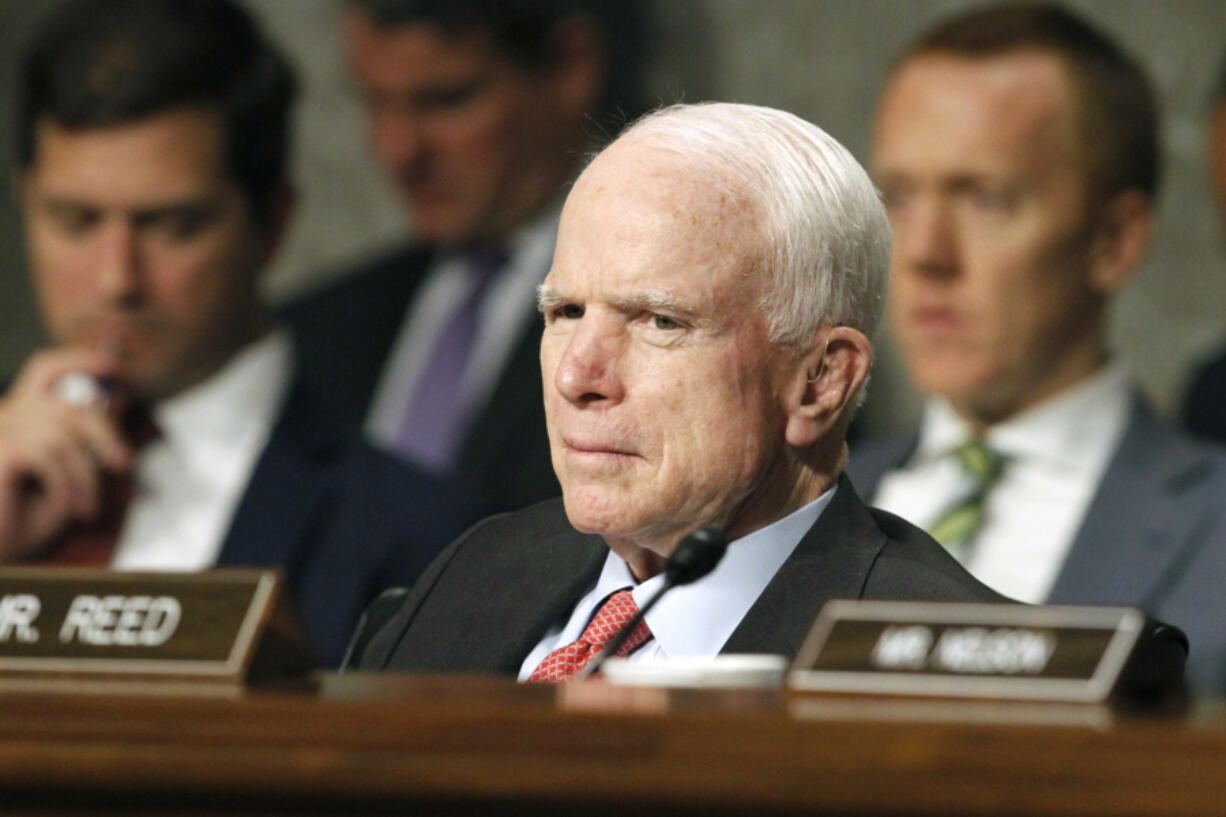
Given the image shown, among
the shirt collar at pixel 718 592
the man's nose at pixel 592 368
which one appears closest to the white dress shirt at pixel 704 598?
the shirt collar at pixel 718 592

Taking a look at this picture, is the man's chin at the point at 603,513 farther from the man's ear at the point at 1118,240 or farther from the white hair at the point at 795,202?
the man's ear at the point at 1118,240

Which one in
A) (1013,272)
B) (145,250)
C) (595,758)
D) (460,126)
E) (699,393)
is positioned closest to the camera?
(595,758)

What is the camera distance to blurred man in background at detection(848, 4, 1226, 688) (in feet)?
14.0

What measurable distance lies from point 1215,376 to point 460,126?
6.54ft

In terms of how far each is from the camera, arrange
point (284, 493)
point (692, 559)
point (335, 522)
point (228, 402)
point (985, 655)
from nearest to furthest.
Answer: point (985, 655) → point (692, 559) → point (335, 522) → point (284, 493) → point (228, 402)

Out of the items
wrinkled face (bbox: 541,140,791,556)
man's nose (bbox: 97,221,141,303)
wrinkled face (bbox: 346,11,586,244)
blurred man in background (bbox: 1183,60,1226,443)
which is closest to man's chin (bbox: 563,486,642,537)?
wrinkled face (bbox: 541,140,791,556)

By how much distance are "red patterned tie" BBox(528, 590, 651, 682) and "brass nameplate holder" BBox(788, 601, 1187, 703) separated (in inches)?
27.9

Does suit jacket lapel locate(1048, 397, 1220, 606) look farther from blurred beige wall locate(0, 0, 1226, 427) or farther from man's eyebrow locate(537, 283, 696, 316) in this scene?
man's eyebrow locate(537, 283, 696, 316)

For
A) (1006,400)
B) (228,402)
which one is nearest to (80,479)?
(228,402)

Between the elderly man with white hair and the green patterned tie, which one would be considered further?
the green patterned tie

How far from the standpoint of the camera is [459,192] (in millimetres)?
5324

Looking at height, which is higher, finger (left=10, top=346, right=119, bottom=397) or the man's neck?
the man's neck

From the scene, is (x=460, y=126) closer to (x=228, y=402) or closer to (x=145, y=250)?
(x=145, y=250)

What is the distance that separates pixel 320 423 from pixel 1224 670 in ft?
6.61
